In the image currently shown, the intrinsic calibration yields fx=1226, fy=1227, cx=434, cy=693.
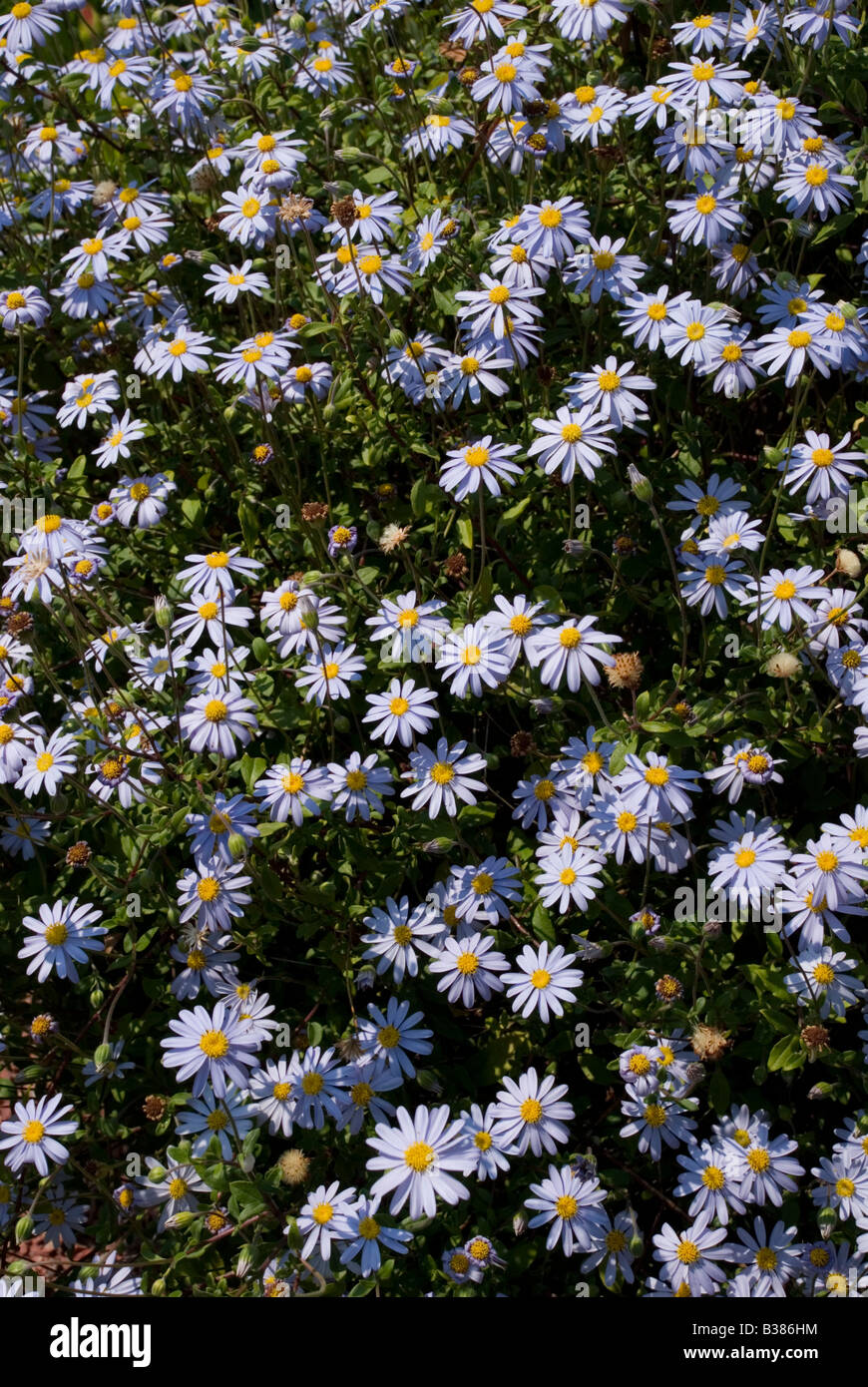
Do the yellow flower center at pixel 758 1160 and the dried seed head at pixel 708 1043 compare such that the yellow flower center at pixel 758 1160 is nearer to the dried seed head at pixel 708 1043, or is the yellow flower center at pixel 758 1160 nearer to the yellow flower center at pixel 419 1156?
the dried seed head at pixel 708 1043

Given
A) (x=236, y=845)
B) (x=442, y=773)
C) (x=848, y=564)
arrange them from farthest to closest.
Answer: (x=442, y=773) → (x=848, y=564) → (x=236, y=845)

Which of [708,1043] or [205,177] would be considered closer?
[708,1043]

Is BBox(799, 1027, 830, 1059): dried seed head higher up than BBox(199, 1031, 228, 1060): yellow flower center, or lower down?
lower down

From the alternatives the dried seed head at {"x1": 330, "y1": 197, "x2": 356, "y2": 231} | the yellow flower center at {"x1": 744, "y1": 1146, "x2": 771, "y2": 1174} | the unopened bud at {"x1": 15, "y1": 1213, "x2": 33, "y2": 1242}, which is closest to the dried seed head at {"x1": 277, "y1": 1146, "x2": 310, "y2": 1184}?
the unopened bud at {"x1": 15, "y1": 1213, "x2": 33, "y2": 1242}

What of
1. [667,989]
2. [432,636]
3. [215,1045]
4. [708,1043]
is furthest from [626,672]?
[215,1045]

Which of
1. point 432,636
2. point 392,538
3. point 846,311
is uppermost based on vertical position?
point 846,311

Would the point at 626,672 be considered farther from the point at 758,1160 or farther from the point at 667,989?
the point at 758,1160

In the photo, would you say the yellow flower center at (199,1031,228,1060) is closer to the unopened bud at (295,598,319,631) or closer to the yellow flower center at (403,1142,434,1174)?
the yellow flower center at (403,1142,434,1174)
